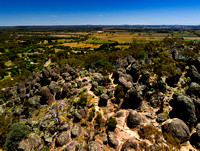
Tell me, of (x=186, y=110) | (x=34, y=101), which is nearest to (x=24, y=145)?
(x=34, y=101)

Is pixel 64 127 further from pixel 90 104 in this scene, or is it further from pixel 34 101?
pixel 34 101

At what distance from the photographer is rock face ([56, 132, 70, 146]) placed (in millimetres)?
23413

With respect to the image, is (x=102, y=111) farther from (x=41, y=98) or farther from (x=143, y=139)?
(x=41, y=98)

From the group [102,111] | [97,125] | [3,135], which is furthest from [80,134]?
[3,135]

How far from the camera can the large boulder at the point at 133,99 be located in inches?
1250

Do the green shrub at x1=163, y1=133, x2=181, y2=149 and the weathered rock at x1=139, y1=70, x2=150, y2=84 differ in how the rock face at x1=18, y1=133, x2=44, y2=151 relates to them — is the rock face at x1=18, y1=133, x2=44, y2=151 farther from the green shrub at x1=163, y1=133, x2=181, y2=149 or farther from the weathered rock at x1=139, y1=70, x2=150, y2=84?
the weathered rock at x1=139, y1=70, x2=150, y2=84

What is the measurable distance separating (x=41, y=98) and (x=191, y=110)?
147ft

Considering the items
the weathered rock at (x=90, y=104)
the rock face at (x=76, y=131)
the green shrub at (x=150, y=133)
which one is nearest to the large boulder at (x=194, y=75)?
the green shrub at (x=150, y=133)

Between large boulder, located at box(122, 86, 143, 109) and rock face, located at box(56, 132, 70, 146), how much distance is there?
693 inches

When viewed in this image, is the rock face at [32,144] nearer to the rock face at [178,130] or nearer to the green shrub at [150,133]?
the green shrub at [150,133]

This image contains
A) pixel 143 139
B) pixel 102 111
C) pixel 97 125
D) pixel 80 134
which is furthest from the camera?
pixel 102 111

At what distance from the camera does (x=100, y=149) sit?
21.7 metres

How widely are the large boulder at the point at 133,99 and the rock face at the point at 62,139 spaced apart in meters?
17.6

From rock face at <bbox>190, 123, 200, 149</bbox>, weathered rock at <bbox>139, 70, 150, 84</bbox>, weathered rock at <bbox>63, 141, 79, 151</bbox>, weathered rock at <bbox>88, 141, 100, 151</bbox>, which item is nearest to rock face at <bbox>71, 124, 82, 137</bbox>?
weathered rock at <bbox>63, 141, 79, 151</bbox>
